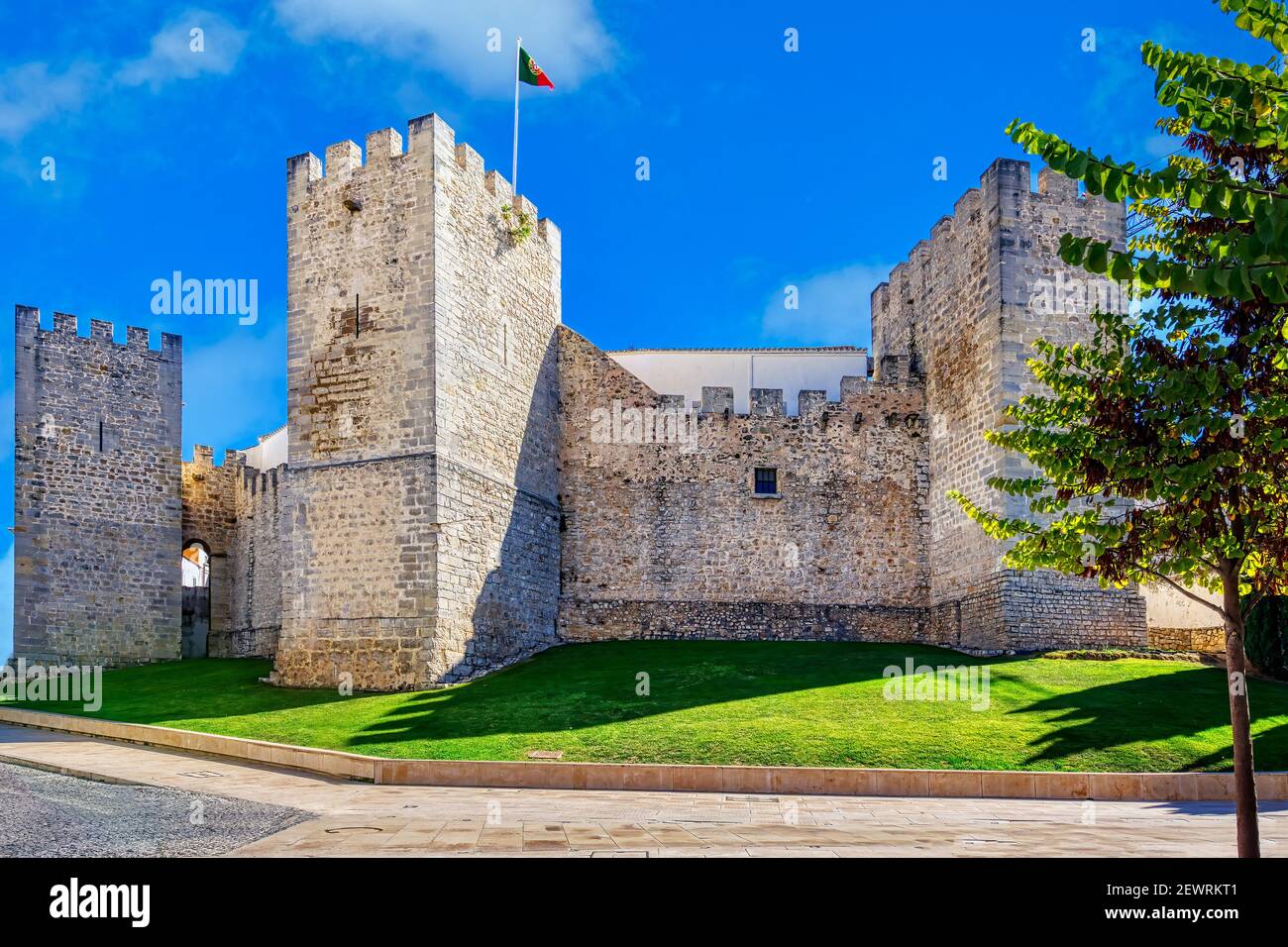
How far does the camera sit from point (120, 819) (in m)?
10.3

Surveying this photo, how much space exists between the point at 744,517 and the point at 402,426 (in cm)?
770

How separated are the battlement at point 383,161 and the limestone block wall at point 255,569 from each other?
8761 millimetres

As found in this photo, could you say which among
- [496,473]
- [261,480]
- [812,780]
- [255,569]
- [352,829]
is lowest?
[812,780]

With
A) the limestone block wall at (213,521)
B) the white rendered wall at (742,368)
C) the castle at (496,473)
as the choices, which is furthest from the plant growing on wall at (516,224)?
the limestone block wall at (213,521)

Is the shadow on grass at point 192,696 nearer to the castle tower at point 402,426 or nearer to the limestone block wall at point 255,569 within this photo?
the castle tower at point 402,426

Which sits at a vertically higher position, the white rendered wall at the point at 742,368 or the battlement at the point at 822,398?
the white rendered wall at the point at 742,368

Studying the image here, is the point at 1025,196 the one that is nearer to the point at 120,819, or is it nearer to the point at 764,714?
the point at 764,714

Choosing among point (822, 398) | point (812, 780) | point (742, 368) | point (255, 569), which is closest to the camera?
point (812, 780)

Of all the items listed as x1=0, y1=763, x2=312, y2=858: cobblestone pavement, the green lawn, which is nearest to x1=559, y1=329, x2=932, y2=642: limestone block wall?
the green lawn

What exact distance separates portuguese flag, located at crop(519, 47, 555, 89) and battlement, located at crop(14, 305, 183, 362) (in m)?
12.1

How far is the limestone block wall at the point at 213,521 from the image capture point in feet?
106

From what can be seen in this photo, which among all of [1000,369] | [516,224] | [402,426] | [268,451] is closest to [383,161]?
[516,224]

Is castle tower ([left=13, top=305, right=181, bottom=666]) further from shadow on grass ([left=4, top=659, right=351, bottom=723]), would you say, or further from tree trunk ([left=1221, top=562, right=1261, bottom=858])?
tree trunk ([left=1221, top=562, right=1261, bottom=858])
